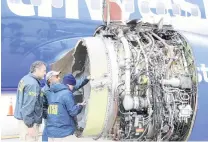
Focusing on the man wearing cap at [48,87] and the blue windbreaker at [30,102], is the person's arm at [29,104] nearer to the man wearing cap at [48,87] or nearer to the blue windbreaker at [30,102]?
the blue windbreaker at [30,102]

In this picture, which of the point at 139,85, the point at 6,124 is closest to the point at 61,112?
the point at 139,85

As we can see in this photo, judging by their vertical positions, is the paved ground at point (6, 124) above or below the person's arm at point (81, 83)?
below

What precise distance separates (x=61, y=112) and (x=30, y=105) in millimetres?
382

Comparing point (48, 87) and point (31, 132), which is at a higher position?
point (48, 87)

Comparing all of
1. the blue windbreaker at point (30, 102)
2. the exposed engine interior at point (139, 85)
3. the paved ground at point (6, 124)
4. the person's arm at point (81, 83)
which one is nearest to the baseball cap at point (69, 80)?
the person's arm at point (81, 83)

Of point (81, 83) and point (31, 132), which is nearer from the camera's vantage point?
point (31, 132)

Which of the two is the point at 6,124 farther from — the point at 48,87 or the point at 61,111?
the point at 61,111

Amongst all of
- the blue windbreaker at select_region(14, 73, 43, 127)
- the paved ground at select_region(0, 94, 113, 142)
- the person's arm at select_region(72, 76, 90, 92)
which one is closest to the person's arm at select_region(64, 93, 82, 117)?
the person's arm at select_region(72, 76, 90, 92)

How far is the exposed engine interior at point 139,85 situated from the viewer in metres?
4.79

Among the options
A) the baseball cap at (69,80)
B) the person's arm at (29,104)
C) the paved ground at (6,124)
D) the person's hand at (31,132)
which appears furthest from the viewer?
the paved ground at (6,124)

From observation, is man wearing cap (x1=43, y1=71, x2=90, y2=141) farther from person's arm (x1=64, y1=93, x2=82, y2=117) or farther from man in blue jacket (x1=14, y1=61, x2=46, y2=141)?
man in blue jacket (x1=14, y1=61, x2=46, y2=141)

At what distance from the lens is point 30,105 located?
5.28 metres

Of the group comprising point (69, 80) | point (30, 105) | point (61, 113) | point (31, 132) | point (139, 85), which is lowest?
point (31, 132)

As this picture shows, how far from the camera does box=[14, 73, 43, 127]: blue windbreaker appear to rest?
17.4ft
